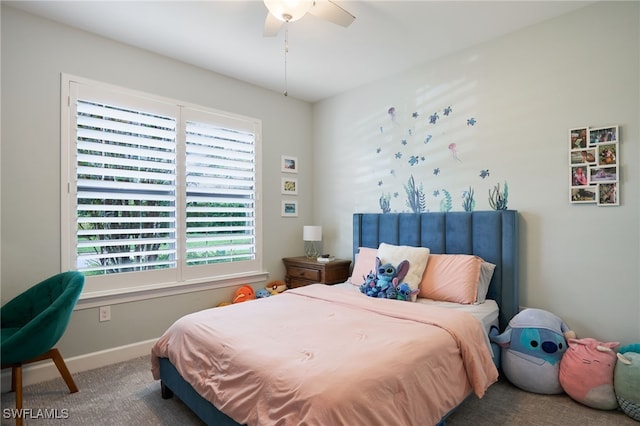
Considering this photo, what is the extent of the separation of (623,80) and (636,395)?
2033 mm

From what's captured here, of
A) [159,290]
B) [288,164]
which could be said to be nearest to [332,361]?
[159,290]

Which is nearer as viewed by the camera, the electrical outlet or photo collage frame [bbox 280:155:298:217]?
the electrical outlet

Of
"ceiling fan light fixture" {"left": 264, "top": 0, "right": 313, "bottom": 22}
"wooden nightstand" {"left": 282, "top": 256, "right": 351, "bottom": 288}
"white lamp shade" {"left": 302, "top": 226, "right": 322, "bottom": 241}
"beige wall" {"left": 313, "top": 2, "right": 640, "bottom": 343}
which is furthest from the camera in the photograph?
"white lamp shade" {"left": 302, "top": 226, "right": 322, "bottom": 241}

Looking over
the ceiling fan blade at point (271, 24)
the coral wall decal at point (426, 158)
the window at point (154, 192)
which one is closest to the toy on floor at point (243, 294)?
the window at point (154, 192)

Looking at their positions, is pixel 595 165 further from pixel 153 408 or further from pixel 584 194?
pixel 153 408

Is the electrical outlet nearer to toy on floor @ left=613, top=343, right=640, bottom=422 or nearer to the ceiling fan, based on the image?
the ceiling fan

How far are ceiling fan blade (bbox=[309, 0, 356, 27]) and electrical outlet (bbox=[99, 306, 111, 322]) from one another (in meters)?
2.81

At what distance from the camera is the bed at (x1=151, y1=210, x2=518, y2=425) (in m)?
1.38

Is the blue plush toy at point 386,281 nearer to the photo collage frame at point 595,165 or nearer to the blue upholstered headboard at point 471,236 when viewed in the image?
the blue upholstered headboard at point 471,236

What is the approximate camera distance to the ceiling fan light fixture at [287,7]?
192 cm

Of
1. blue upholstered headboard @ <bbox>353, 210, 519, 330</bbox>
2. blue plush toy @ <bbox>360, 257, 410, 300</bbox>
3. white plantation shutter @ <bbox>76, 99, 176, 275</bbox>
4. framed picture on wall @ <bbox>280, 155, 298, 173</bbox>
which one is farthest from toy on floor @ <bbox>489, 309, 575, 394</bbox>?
white plantation shutter @ <bbox>76, 99, 176, 275</bbox>

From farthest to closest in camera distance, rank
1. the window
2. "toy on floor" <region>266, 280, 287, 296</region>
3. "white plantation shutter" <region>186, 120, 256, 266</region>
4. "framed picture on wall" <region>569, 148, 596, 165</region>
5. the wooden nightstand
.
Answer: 1. "toy on floor" <region>266, 280, 287, 296</region>
2. the wooden nightstand
3. "white plantation shutter" <region>186, 120, 256, 266</region>
4. the window
5. "framed picture on wall" <region>569, 148, 596, 165</region>

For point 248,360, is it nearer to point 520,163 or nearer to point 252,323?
point 252,323

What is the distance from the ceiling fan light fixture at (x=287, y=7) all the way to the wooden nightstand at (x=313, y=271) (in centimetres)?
240
